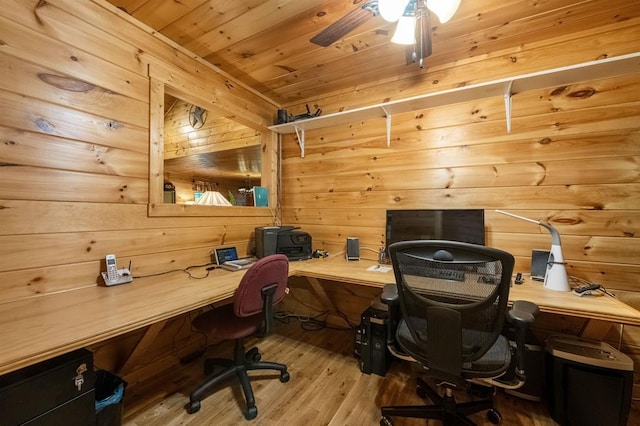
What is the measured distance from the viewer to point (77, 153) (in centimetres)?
145

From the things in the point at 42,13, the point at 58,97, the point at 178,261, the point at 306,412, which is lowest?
the point at 306,412

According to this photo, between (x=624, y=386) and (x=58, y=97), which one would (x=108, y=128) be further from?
(x=624, y=386)

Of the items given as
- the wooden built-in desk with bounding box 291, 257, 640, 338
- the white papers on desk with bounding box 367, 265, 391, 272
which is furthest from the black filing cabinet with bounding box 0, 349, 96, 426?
the white papers on desk with bounding box 367, 265, 391, 272

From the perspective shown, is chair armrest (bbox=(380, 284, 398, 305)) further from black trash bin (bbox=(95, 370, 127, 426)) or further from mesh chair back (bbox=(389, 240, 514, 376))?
black trash bin (bbox=(95, 370, 127, 426))

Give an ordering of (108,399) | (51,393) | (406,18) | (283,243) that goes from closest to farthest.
A: 1. (51,393)
2. (108,399)
3. (406,18)
4. (283,243)

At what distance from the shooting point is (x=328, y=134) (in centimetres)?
276

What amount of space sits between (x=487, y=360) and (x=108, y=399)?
→ 5.76 feet

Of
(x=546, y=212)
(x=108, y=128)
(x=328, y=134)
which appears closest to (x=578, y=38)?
(x=546, y=212)

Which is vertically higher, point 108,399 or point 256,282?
point 256,282

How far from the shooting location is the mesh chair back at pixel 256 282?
1.46 m

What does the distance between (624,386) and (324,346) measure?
5.98ft

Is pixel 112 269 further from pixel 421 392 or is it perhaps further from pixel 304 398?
pixel 421 392

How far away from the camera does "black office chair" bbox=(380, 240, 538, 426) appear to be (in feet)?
3.54

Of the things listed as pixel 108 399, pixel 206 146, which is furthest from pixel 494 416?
pixel 206 146
